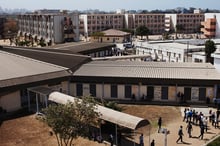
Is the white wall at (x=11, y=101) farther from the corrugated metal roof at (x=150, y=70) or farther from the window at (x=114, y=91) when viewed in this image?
the window at (x=114, y=91)

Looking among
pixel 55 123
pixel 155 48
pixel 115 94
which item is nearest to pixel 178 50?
pixel 155 48

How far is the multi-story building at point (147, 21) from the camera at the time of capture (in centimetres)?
15375

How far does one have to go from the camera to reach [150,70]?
39.7m

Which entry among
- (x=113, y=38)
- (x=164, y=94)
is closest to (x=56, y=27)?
(x=113, y=38)

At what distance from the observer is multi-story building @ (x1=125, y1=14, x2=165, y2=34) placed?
154 m

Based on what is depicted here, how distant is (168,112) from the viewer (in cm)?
3366

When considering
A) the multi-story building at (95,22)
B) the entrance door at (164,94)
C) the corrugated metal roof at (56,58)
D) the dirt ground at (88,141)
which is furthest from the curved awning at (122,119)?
the multi-story building at (95,22)

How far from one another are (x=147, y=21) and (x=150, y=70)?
385ft

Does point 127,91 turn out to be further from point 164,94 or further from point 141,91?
point 164,94

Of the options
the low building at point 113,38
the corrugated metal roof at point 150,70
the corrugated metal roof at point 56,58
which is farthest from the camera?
the low building at point 113,38

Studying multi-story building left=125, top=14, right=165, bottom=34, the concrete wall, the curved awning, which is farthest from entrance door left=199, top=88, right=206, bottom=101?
multi-story building left=125, top=14, right=165, bottom=34

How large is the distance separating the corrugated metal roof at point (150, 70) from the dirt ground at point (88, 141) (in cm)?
491

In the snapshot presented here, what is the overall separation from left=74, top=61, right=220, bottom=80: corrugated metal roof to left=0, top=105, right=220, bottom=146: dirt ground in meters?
4.91

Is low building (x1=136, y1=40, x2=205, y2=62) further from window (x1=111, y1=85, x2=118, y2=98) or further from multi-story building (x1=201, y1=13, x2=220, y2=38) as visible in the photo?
multi-story building (x1=201, y1=13, x2=220, y2=38)
